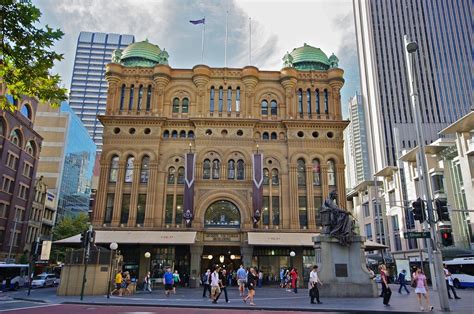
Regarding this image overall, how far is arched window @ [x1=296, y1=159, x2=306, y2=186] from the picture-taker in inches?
1551

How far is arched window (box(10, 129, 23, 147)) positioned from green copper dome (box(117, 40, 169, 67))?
58.7 ft

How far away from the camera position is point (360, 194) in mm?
76000

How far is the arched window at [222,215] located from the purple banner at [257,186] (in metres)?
2.42

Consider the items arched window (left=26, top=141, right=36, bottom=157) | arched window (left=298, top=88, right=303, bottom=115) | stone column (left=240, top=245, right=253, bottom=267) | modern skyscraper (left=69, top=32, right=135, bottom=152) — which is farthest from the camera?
modern skyscraper (left=69, top=32, right=135, bottom=152)

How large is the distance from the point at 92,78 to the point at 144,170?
140875mm

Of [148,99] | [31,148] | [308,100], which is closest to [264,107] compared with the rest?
[308,100]

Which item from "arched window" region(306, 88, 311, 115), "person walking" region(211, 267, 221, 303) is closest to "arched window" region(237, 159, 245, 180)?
"arched window" region(306, 88, 311, 115)

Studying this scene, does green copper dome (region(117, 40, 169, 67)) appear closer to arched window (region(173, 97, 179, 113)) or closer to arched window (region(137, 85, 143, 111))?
arched window (region(137, 85, 143, 111))

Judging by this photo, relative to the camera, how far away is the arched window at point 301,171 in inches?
1551

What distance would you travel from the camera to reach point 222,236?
3672cm

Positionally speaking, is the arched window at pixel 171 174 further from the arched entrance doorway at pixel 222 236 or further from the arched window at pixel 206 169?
the arched entrance doorway at pixel 222 236

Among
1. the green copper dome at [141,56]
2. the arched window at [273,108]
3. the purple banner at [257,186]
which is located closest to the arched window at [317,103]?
the arched window at [273,108]

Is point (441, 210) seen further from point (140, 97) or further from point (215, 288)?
point (140, 97)

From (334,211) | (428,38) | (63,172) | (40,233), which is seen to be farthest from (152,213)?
(428,38)
